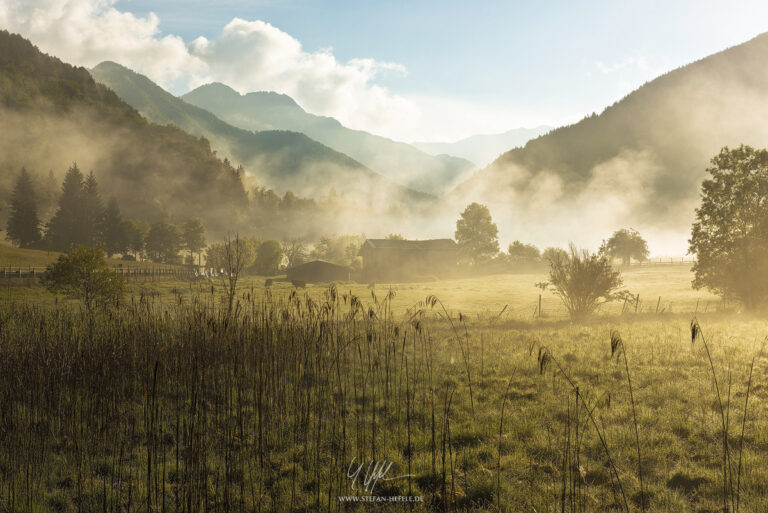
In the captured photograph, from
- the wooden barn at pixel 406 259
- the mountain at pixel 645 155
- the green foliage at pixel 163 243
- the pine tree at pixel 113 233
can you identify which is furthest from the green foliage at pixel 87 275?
the mountain at pixel 645 155

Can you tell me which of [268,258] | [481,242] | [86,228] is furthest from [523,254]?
[86,228]

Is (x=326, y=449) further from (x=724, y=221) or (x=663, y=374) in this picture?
(x=724, y=221)

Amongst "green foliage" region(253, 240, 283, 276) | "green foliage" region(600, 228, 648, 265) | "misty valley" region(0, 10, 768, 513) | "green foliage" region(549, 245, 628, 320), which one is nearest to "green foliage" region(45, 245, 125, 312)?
"misty valley" region(0, 10, 768, 513)

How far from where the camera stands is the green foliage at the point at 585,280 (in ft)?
62.0

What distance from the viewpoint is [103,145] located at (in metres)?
172

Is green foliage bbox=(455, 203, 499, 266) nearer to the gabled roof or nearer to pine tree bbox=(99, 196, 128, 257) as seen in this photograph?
the gabled roof

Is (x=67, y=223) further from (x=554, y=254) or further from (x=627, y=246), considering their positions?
(x=627, y=246)

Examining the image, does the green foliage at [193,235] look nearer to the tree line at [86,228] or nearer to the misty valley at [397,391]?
the tree line at [86,228]

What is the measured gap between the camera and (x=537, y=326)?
A: 57.9 feet

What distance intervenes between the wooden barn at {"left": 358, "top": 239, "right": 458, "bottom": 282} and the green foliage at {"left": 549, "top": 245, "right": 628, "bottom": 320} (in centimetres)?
4877

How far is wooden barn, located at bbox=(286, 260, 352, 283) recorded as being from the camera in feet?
226

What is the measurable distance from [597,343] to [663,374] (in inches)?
150

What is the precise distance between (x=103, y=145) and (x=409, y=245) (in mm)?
172770

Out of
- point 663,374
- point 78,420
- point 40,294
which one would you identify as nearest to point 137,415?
point 78,420
